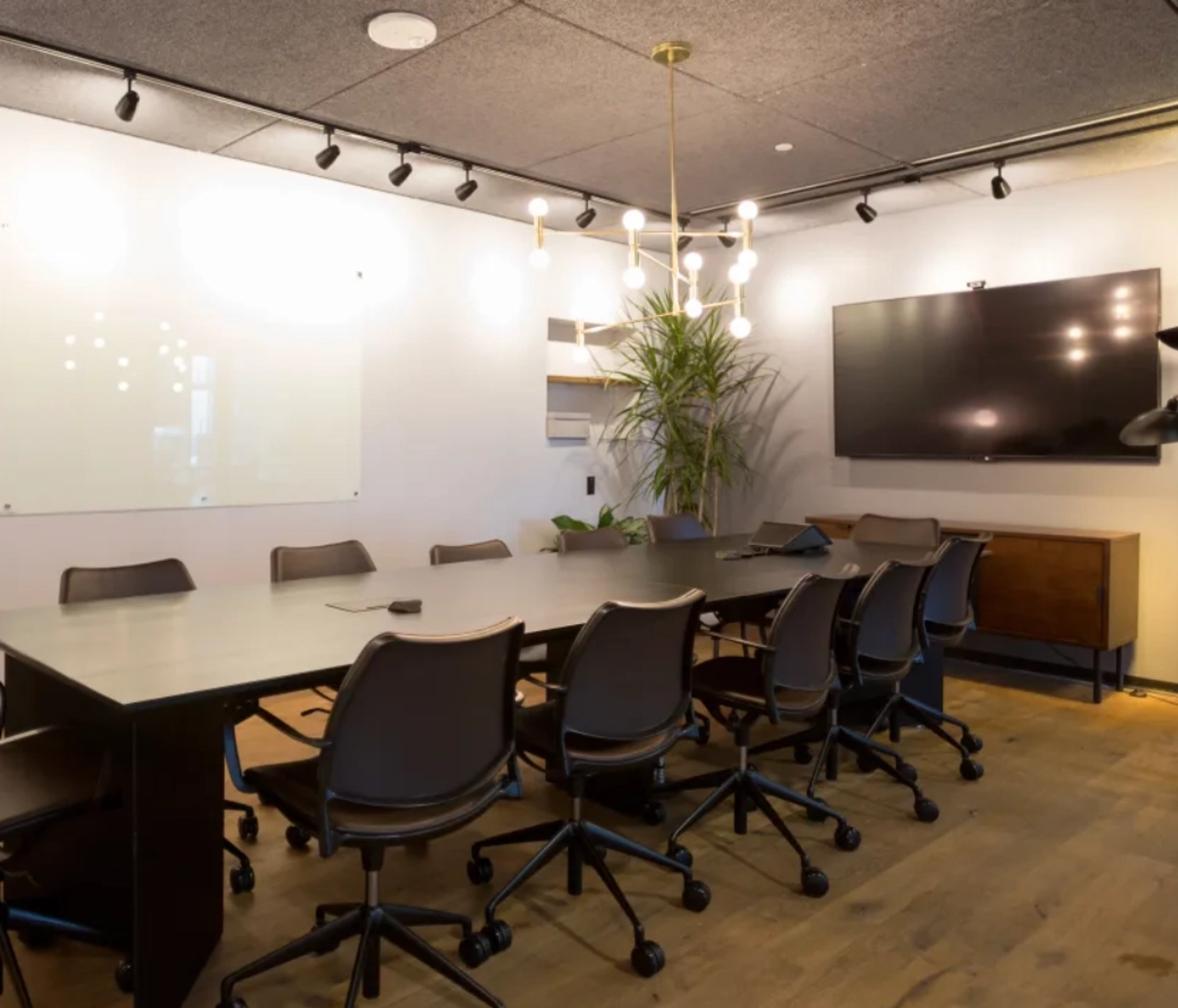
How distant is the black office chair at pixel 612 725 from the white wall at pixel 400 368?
281cm

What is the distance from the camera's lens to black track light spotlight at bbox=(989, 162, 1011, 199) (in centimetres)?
512

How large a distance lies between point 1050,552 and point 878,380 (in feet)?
5.59

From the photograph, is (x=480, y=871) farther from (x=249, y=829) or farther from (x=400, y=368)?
→ (x=400, y=368)

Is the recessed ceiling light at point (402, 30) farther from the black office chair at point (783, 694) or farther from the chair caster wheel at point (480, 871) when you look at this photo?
the chair caster wheel at point (480, 871)

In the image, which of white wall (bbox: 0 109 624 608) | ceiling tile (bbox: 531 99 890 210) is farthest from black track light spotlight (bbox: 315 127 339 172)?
ceiling tile (bbox: 531 99 890 210)

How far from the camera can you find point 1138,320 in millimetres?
5164

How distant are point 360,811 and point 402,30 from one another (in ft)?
9.05

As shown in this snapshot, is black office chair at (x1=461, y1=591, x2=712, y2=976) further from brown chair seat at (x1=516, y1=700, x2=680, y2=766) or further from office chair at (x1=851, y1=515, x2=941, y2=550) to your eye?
office chair at (x1=851, y1=515, x2=941, y2=550)

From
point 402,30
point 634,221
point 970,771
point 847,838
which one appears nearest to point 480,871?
point 847,838

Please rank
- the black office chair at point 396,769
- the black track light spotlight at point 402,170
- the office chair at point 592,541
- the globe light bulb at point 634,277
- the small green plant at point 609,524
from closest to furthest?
the black office chair at point 396,769 → the globe light bulb at point 634,277 → the office chair at point 592,541 → the black track light spotlight at point 402,170 → the small green plant at point 609,524

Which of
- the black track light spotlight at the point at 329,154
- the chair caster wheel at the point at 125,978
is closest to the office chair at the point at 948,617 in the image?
the chair caster wheel at the point at 125,978

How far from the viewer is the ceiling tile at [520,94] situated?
366 centimetres

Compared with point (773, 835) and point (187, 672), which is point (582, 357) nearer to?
point (773, 835)

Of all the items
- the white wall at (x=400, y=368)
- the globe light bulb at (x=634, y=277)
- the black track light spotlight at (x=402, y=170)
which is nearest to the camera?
the globe light bulb at (x=634, y=277)
